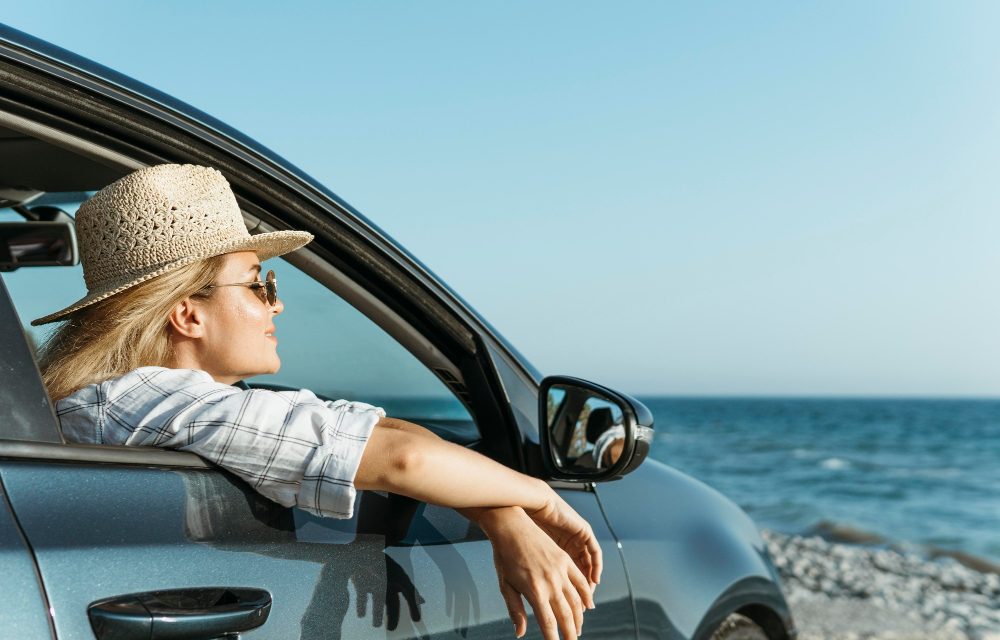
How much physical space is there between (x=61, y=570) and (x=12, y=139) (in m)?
1.38

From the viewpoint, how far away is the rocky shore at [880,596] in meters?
7.25

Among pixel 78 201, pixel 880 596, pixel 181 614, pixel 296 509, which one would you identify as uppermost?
pixel 78 201

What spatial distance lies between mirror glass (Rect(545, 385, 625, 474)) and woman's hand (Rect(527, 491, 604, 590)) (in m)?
0.35

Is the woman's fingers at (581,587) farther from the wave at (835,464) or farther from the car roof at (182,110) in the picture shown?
the wave at (835,464)

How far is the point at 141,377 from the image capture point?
1.70 metres

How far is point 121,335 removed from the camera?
181 cm

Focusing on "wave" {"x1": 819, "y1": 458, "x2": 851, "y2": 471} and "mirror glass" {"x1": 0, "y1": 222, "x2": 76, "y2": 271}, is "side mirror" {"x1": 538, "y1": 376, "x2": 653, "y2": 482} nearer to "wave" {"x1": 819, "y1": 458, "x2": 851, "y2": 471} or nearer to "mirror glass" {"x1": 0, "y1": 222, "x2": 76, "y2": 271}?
"mirror glass" {"x1": 0, "y1": 222, "x2": 76, "y2": 271}

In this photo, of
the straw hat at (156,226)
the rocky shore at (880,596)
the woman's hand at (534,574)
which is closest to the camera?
the woman's hand at (534,574)

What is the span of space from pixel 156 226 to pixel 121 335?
0.21 m

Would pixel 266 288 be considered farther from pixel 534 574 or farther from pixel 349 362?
pixel 534 574

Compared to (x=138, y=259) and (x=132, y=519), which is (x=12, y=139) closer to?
(x=138, y=259)

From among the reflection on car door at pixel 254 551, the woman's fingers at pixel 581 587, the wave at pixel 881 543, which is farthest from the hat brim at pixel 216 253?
the wave at pixel 881 543

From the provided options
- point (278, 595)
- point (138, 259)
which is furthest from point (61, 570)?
point (138, 259)

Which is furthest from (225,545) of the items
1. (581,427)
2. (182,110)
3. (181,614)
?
(581,427)
